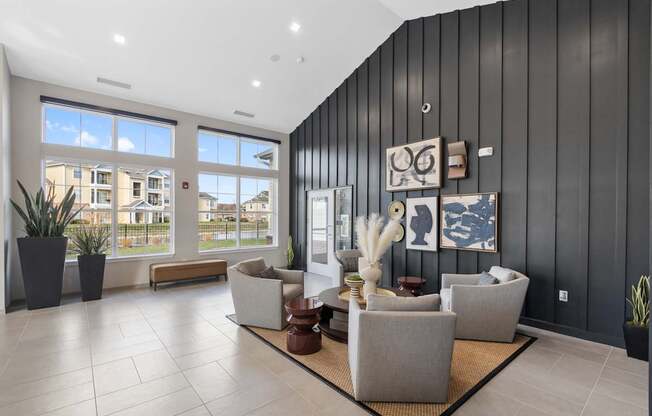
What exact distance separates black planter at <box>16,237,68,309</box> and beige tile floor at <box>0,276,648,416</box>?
55cm

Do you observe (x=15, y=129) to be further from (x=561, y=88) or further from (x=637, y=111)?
(x=637, y=111)

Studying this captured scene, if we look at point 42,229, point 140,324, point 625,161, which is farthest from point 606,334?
point 42,229

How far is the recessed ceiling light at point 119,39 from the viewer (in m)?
4.47

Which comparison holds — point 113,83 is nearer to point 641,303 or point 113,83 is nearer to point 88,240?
point 88,240

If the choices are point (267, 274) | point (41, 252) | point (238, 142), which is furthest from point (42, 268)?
point (238, 142)

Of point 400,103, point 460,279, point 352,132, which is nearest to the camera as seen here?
point 460,279

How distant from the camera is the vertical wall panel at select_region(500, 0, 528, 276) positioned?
13.1ft

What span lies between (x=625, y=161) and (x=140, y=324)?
236 inches

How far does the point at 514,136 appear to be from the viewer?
408 cm

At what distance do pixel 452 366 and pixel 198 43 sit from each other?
5.64 meters

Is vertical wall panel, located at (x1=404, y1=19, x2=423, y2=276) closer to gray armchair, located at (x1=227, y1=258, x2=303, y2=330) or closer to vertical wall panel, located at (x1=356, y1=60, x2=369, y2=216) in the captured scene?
vertical wall panel, located at (x1=356, y1=60, x2=369, y2=216)

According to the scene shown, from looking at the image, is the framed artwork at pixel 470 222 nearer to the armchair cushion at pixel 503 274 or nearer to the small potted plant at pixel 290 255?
the armchair cushion at pixel 503 274

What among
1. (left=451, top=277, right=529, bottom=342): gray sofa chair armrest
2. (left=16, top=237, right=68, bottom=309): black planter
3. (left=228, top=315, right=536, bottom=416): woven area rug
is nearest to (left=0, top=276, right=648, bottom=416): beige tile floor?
(left=228, top=315, right=536, bottom=416): woven area rug

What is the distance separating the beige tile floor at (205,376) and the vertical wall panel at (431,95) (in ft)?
5.17
